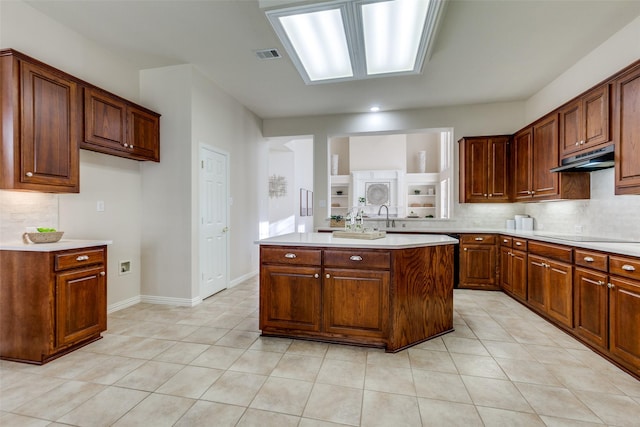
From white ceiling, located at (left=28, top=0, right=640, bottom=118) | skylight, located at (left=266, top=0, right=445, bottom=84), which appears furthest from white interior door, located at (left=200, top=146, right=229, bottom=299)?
skylight, located at (left=266, top=0, right=445, bottom=84)

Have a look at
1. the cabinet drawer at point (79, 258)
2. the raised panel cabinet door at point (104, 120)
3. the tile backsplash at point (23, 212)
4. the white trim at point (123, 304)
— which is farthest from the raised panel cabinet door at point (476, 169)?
the tile backsplash at point (23, 212)

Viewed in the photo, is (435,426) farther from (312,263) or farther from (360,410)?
(312,263)

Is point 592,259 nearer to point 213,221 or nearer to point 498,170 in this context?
point 498,170

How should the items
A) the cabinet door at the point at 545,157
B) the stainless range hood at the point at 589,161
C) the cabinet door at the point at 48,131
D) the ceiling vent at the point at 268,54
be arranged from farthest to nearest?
the cabinet door at the point at 545,157 → the ceiling vent at the point at 268,54 → the stainless range hood at the point at 589,161 → the cabinet door at the point at 48,131

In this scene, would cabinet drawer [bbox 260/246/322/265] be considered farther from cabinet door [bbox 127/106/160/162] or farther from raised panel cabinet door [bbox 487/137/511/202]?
raised panel cabinet door [bbox 487/137/511/202]

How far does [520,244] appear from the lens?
3725 mm

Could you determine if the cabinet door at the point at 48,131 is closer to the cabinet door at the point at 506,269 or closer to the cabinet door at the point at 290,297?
the cabinet door at the point at 290,297

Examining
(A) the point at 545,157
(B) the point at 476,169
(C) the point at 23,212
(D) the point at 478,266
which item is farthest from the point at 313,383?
(B) the point at 476,169

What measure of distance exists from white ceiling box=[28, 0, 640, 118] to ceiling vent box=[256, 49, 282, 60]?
83 millimetres

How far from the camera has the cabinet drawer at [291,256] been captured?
8.63 ft

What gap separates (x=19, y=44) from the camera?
256cm

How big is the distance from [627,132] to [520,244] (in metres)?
1.62

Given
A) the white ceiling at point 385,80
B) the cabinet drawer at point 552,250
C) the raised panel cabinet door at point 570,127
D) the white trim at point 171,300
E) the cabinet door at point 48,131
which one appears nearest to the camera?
the cabinet door at point 48,131

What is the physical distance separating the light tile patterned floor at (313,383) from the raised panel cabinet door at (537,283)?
0.41 metres
